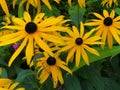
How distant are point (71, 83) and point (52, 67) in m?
0.11

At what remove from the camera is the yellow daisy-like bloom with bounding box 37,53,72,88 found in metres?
1.63

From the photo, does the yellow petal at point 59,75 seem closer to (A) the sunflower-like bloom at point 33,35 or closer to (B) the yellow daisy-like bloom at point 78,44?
(B) the yellow daisy-like bloom at point 78,44

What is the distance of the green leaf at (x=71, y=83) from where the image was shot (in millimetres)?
1681

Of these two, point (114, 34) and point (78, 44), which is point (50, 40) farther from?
point (114, 34)

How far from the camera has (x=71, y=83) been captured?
5.55 feet

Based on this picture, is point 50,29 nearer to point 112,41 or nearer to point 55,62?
point 55,62

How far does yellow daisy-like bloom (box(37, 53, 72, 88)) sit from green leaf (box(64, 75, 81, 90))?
0.05 meters

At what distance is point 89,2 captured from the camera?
2898 mm

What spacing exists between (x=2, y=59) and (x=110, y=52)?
2.38 feet

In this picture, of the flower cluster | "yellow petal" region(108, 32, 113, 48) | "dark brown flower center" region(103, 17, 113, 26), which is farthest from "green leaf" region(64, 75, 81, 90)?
"dark brown flower center" region(103, 17, 113, 26)

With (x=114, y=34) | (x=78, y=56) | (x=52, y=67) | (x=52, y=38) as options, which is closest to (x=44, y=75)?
(x=52, y=67)

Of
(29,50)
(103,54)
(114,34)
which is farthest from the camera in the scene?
(114,34)

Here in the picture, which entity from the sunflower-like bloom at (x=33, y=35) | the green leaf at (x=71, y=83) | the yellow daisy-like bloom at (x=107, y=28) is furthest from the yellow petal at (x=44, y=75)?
the yellow daisy-like bloom at (x=107, y=28)

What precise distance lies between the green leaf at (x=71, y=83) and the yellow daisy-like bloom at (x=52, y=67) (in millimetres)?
53
